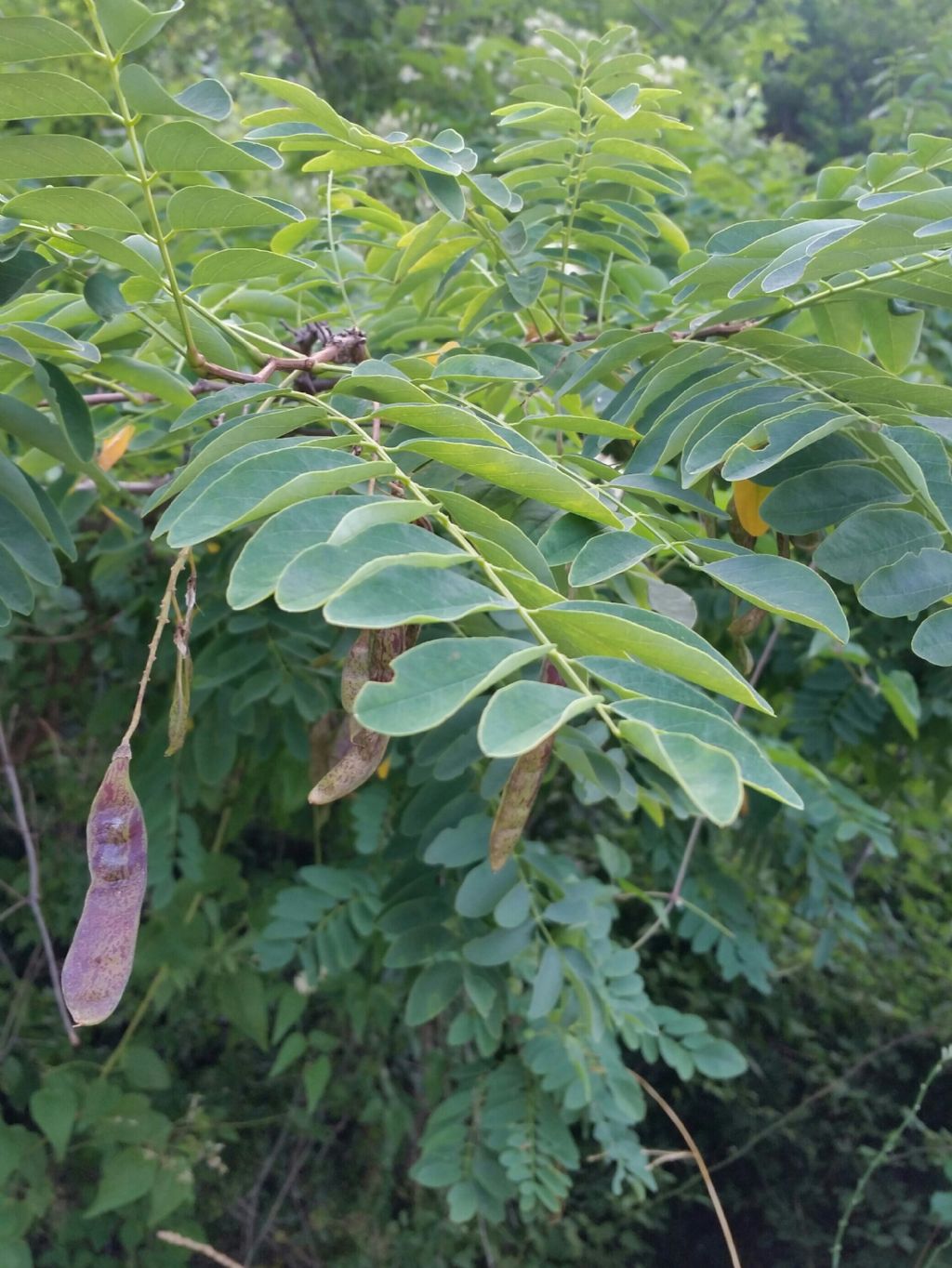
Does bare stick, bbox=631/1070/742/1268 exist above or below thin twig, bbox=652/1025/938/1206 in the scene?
above

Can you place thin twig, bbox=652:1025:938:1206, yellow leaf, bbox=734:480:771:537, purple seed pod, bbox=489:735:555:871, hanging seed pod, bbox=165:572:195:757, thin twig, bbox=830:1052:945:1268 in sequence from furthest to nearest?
1. thin twig, bbox=652:1025:938:1206
2. thin twig, bbox=830:1052:945:1268
3. yellow leaf, bbox=734:480:771:537
4. hanging seed pod, bbox=165:572:195:757
5. purple seed pod, bbox=489:735:555:871

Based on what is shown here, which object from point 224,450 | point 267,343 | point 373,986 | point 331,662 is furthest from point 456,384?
point 373,986

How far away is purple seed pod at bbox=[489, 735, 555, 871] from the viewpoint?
0.47 meters

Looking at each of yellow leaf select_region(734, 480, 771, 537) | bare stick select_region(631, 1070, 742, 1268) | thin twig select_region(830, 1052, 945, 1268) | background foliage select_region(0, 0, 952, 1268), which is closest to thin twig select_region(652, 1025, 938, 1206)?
background foliage select_region(0, 0, 952, 1268)

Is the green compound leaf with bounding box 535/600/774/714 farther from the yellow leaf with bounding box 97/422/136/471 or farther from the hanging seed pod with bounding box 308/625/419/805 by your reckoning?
the yellow leaf with bounding box 97/422/136/471

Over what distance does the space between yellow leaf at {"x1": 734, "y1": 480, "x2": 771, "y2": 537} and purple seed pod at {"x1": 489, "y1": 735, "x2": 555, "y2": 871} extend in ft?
A: 0.99

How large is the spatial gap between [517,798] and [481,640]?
4.4 inches

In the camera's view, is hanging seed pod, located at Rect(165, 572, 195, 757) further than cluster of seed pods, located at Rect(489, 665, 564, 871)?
Yes

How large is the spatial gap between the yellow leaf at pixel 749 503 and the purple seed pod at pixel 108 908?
1.45 feet

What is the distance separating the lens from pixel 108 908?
498 mm

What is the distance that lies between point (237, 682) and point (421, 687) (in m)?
Answer: 0.94

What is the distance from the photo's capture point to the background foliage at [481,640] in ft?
1.75

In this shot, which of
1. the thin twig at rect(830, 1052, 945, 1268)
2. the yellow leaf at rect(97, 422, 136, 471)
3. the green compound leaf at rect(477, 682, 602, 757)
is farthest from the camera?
the thin twig at rect(830, 1052, 945, 1268)

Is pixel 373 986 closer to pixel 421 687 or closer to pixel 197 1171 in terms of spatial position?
pixel 197 1171
